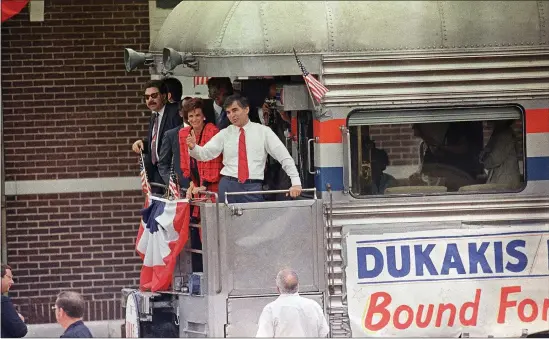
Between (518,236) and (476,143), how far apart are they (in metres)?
0.80

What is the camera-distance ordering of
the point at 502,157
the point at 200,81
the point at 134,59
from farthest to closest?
the point at 200,81 < the point at 134,59 < the point at 502,157

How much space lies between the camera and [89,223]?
15328 mm

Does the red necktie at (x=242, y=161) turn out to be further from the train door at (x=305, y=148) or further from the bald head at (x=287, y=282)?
the bald head at (x=287, y=282)

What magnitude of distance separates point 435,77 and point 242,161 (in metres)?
1.64

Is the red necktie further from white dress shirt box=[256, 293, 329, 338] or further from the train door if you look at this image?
white dress shirt box=[256, 293, 329, 338]

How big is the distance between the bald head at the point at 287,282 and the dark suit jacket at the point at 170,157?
1.88 metres

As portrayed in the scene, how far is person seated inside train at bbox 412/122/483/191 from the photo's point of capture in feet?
36.9

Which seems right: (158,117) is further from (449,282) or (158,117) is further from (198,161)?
(449,282)

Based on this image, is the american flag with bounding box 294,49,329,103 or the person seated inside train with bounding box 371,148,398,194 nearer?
the american flag with bounding box 294,49,329,103

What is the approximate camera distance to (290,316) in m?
10.3

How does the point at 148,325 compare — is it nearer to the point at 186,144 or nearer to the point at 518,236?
the point at 186,144

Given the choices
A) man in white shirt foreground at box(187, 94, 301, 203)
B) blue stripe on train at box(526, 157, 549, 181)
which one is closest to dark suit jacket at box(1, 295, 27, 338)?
man in white shirt foreground at box(187, 94, 301, 203)

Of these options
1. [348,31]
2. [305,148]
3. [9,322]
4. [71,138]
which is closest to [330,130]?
[305,148]

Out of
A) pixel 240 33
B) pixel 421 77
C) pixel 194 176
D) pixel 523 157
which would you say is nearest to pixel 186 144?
pixel 194 176
